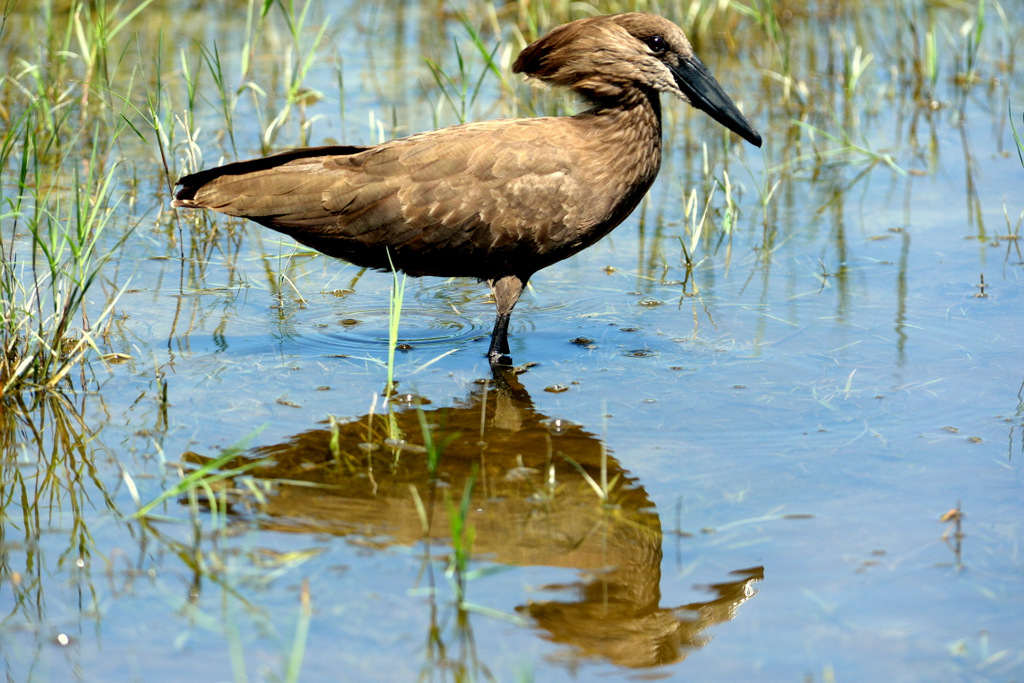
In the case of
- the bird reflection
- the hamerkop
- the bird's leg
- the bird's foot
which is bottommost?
the bird reflection

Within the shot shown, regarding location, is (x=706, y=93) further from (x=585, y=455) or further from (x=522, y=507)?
(x=522, y=507)

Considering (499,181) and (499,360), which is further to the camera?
(499,360)

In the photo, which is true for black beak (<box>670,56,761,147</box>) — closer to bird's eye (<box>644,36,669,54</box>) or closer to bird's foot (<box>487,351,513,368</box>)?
Result: bird's eye (<box>644,36,669,54</box>)

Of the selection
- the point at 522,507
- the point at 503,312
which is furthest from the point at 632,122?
the point at 522,507

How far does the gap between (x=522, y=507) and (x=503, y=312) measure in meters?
1.55

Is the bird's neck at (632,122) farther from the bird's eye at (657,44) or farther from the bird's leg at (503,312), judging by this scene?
the bird's leg at (503,312)

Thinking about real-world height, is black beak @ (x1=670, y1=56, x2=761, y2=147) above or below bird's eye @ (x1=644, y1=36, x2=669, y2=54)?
below

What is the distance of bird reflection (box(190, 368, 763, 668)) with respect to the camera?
360 centimetres

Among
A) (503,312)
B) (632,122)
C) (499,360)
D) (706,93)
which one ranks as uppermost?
(706,93)

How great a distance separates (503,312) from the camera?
5.59 m

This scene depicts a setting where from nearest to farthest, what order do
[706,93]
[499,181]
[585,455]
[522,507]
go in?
[522,507] → [585,455] → [499,181] → [706,93]

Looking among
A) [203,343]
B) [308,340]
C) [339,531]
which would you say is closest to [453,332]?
[308,340]

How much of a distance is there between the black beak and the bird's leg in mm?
1180

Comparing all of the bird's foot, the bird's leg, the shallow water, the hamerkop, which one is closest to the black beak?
the hamerkop
